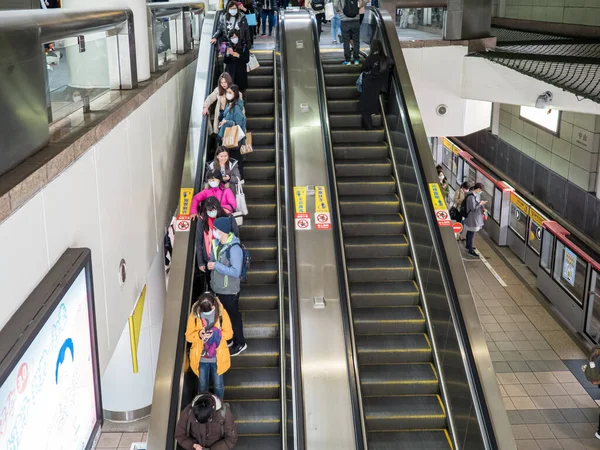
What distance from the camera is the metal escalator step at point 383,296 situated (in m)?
8.56

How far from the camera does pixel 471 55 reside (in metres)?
12.4

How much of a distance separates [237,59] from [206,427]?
6473 mm

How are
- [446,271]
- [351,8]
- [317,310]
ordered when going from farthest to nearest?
[351,8] < [446,271] < [317,310]

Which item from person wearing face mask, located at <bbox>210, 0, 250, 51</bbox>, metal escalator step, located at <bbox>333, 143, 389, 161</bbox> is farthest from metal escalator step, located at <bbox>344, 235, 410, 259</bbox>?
person wearing face mask, located at <bbox>210, 0, 250, 51</bbox>

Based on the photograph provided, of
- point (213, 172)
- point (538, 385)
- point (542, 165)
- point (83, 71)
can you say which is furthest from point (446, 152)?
point (83, 71)

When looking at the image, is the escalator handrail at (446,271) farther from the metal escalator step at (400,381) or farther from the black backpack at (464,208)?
the black backpack at (464,208)

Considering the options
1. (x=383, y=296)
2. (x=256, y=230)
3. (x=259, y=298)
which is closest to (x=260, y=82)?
(x=256, y=230)

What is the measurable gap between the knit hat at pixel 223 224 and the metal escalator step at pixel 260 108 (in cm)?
424

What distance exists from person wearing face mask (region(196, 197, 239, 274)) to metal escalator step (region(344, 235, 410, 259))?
2253 millimetres

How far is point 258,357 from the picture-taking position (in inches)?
308

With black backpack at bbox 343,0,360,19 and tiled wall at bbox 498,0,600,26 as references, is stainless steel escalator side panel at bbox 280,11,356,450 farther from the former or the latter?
tiled wall at bbox 498,0,600,26

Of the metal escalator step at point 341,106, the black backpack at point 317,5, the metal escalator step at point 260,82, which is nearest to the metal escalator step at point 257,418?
the metal escalator step at point 341,106

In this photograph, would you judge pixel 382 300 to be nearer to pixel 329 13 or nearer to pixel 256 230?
pixel 256 230

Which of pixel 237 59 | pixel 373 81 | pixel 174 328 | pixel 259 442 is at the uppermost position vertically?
pixel 237 59
